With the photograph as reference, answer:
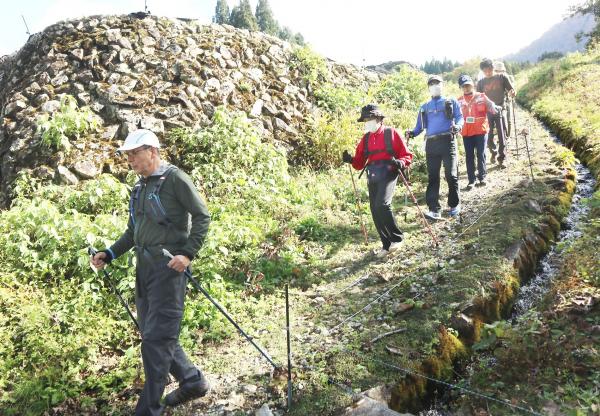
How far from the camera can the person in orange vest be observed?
954cm

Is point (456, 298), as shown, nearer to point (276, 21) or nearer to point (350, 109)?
point (350, 109)

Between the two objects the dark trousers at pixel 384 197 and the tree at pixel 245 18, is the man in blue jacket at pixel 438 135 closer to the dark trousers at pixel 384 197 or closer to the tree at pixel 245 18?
the dark trousers at pixel 384 197

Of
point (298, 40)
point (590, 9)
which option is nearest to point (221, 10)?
point (298, 40)

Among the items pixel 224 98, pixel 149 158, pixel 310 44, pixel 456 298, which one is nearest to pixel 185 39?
pixel 224 98

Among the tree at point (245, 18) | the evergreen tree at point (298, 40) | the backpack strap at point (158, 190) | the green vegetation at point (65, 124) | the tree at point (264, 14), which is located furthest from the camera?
the tree at point (264, 14)

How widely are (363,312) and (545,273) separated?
9.49ft

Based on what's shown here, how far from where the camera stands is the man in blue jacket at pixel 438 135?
7.86 meters

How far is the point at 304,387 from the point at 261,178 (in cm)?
614

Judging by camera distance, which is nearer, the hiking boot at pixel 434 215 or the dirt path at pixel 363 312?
the dirt path at pixel 363 312

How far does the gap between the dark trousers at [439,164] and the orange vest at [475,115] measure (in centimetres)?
190

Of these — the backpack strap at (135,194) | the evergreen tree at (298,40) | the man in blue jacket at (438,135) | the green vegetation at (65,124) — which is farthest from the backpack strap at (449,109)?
the evergreen tree at (298,40)

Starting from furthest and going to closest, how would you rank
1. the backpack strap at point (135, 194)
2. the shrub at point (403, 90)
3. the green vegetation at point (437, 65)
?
the green vegetation at point (437, 65)
the shrub at point (403, 90)
the backpack strap at point (135, 194)

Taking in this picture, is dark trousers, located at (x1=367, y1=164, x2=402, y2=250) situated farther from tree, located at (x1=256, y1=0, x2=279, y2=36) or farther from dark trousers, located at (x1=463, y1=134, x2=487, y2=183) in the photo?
tree, located at (x1=256, y1=0, x2=279, y2=36)

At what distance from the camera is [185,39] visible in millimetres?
13000
